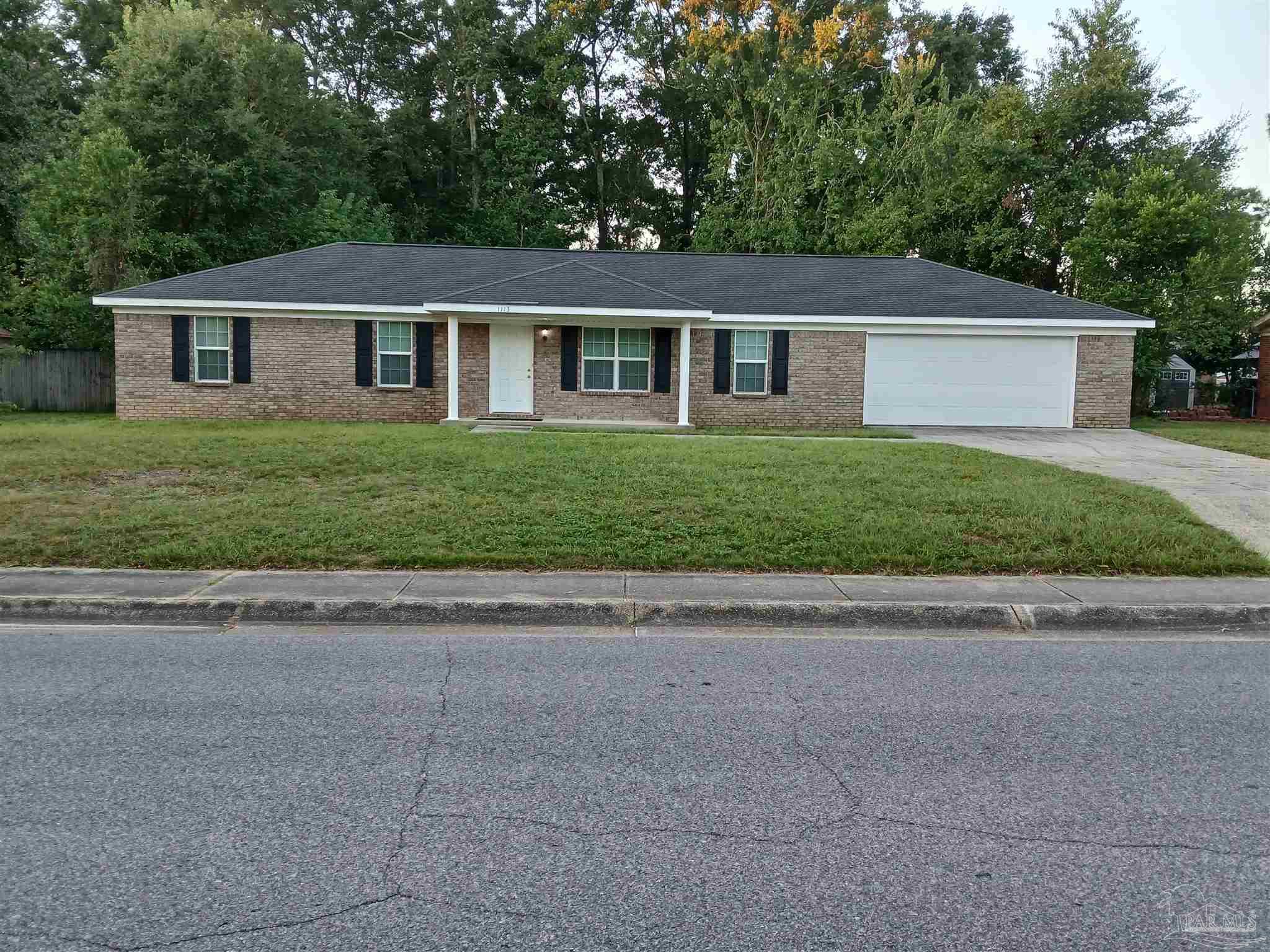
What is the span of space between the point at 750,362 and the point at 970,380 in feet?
17.3

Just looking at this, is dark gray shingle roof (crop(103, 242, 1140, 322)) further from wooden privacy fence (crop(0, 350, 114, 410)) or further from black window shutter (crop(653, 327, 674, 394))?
wooden privacy fence (crop(0, 350, 114, 410))

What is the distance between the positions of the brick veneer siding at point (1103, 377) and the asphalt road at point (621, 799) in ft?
59.0

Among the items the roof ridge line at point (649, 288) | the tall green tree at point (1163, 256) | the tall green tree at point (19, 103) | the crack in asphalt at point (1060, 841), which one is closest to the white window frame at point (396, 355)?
the roof ridge line at point (649, 288)

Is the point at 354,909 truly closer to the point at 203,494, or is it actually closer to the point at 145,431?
the point at 203,494

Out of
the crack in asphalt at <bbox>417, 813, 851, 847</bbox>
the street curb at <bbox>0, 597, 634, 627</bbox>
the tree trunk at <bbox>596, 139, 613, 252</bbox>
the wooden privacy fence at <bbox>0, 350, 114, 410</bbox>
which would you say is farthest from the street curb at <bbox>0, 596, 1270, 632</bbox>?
the tree trunk at <bbox>596, 139, 613, 252</bbox>

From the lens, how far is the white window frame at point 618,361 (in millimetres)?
21672

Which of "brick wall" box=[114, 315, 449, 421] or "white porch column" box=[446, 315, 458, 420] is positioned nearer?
"white porch column" box=[446, 315, 458, 420]

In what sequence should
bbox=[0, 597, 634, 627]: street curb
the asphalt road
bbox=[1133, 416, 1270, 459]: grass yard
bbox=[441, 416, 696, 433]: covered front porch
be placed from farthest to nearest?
bbox=[441, 416, 696, 433]: covered front porch, bbox=[1133, 416, 1270, 459]: grass yard, bbox=[0, 597, 634, 627]: street curb, the asphalt road

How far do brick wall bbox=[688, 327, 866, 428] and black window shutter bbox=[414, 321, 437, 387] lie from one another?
19.9 ft

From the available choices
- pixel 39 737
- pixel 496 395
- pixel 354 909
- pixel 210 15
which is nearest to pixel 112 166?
pixel 210 15

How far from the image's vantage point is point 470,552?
833 cm

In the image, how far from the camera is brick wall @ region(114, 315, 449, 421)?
69.8ft

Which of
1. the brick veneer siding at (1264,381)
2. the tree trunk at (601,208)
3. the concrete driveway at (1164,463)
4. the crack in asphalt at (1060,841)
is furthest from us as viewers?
the tree trunk at (601,208)

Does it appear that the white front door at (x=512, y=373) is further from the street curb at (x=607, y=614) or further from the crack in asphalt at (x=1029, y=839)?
the crack in asphalt at (x=1029, y=839)
